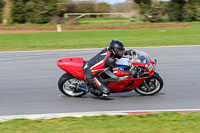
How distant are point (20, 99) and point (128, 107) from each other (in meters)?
2.58

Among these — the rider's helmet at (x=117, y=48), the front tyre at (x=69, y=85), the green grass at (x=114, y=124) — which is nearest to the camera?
the green grass at (x=114, y=124)

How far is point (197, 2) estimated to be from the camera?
92.7 ft

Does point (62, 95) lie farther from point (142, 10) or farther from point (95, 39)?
point (142, 10)

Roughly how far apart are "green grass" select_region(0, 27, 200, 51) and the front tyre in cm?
833

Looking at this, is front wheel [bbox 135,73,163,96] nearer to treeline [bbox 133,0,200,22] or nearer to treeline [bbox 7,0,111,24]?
treeline [bbox 133,0,200,22]

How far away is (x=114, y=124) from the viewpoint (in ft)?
18.4

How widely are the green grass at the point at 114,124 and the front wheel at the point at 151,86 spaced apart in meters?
1.68

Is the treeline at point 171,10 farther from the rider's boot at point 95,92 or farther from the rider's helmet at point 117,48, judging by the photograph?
the rider's helmet at point 117,48

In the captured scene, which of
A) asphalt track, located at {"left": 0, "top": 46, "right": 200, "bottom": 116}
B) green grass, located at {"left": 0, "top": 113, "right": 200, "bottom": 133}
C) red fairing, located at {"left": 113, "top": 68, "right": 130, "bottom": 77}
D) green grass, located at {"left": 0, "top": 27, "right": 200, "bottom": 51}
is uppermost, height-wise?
red fairing, located at {"left": 113, "top": 68, "right": 130, "bottom": 77}

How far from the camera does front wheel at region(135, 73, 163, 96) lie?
785 cm

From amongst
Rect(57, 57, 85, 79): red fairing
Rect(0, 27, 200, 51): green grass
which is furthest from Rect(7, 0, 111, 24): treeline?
Rect(57, 57, 85, 79): red fairing

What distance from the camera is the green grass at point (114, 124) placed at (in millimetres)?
5320

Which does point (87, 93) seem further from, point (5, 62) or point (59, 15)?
point (59, 15)

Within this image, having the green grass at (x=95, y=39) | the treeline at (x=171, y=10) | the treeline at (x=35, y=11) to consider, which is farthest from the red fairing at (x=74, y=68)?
the treeline at (x=35, y=11)
